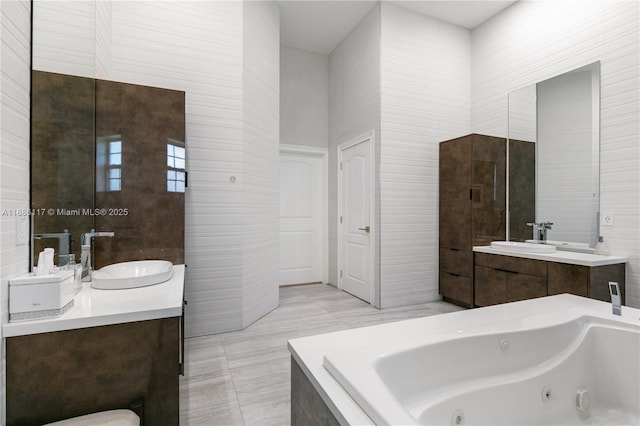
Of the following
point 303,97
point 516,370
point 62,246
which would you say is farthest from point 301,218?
point 516,370

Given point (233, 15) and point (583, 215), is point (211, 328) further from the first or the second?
point (583, 215)

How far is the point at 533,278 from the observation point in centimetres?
275

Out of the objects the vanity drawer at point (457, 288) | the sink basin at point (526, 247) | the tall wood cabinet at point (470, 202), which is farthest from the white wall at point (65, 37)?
the vanity drawer at point (457, 288)

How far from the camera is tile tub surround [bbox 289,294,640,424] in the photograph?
35.0 inches

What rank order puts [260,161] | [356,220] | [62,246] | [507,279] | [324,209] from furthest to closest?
[324,209], [356,220], [260,161], [507,279], [62,246]

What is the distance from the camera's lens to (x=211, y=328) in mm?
2881

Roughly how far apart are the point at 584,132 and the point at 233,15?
136 inches

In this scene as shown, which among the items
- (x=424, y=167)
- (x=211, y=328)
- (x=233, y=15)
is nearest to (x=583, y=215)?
(x=424, y=167)

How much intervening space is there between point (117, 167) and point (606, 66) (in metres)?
4.11

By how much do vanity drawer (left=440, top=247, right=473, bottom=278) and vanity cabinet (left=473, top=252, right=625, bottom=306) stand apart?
80 mm

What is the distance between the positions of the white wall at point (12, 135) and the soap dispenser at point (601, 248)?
12.5 ft

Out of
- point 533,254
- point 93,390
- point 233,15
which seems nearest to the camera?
point 93,390

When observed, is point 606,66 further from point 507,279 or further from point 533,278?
point 507,279

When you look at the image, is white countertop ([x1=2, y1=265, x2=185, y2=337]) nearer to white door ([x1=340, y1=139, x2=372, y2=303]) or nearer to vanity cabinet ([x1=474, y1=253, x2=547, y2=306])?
white door ([x1=340, y1=139, x2=372, y2=303])
